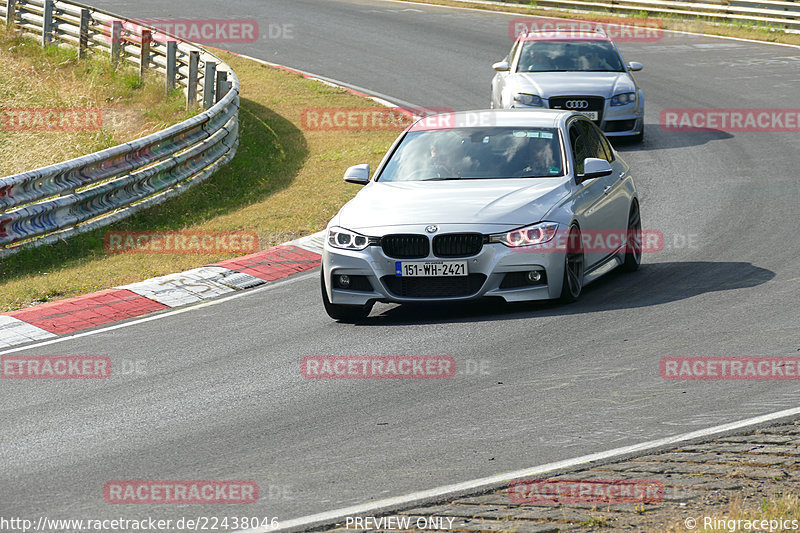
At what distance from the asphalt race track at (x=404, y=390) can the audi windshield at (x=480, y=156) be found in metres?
1.23

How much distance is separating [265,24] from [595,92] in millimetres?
18682

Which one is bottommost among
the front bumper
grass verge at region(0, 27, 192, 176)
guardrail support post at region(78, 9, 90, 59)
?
grass verge at region(0, 27, 192, 176)

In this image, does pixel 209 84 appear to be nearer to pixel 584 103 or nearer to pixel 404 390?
pixel 584 103

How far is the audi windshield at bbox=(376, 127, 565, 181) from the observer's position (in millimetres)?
10805

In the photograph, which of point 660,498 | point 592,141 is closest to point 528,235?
point 592,141

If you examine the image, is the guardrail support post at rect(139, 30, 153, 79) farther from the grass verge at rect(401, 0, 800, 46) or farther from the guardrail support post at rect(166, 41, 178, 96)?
the grass verge at rect(401, 0, 800, 46)

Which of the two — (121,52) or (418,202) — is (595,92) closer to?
(418,202)

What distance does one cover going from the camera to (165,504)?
19.9 feet

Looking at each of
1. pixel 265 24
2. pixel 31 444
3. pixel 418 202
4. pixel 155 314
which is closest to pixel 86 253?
pixel 155 314

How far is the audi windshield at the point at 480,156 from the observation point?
1080 centimetres

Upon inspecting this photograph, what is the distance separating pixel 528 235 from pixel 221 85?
Result: 38.4 ft

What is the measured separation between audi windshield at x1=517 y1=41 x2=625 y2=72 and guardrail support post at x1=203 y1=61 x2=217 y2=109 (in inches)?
207

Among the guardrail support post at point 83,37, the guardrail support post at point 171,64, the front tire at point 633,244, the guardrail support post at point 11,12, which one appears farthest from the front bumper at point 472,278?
the guardrail support post at point 11,12

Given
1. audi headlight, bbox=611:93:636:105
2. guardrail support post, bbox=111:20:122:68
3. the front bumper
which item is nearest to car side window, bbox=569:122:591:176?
the front bumper
